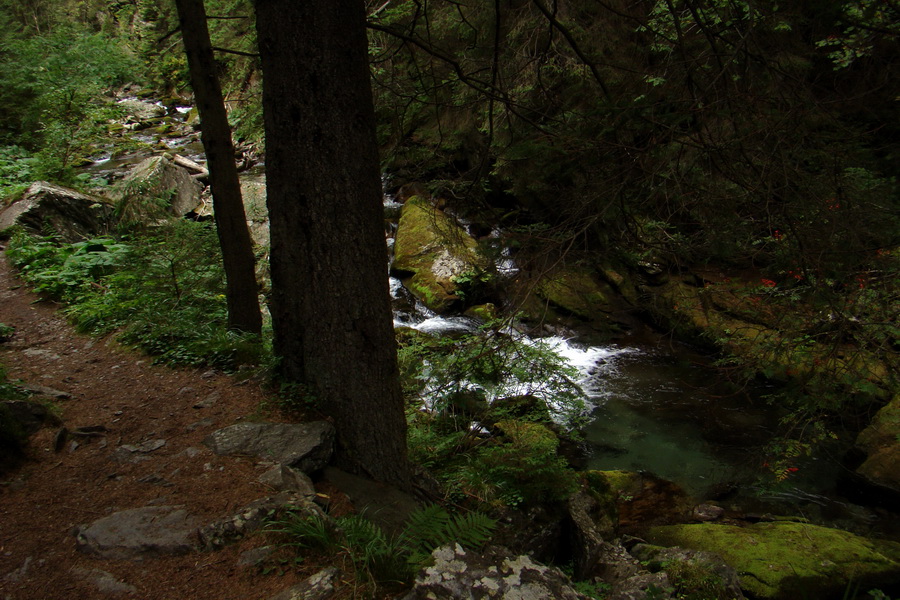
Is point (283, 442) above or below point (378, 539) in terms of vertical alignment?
above

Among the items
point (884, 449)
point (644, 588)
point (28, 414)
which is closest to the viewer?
point (644, 588)

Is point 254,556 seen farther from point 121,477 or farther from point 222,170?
point 222,170

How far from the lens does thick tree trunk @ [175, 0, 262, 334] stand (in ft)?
17.1

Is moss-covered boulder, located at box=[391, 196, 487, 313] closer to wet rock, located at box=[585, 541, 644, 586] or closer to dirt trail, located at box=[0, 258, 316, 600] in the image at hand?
dirt trail, located at box=[0, 258, 316, 600]

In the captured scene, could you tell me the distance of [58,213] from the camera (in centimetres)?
923

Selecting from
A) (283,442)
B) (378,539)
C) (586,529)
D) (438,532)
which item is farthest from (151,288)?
(586,529)

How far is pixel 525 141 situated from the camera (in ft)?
13.7

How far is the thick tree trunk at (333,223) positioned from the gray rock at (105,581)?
1.48 metres

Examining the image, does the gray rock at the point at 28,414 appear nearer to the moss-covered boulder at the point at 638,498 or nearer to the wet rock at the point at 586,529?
the wet rock at the point at 586,529

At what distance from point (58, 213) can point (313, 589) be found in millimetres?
10234

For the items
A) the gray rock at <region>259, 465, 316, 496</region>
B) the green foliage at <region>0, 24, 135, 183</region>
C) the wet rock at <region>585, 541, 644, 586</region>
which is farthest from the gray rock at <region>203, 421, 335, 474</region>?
the green foliage at <region>0, 24, 135, 183</region>

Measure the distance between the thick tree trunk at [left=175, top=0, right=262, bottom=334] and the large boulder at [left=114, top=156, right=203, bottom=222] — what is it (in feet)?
14.3

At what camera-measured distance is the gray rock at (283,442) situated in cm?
340

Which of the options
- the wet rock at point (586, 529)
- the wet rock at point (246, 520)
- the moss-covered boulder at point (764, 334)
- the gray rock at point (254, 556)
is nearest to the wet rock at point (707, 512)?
the wet rock at point (586, 529)
